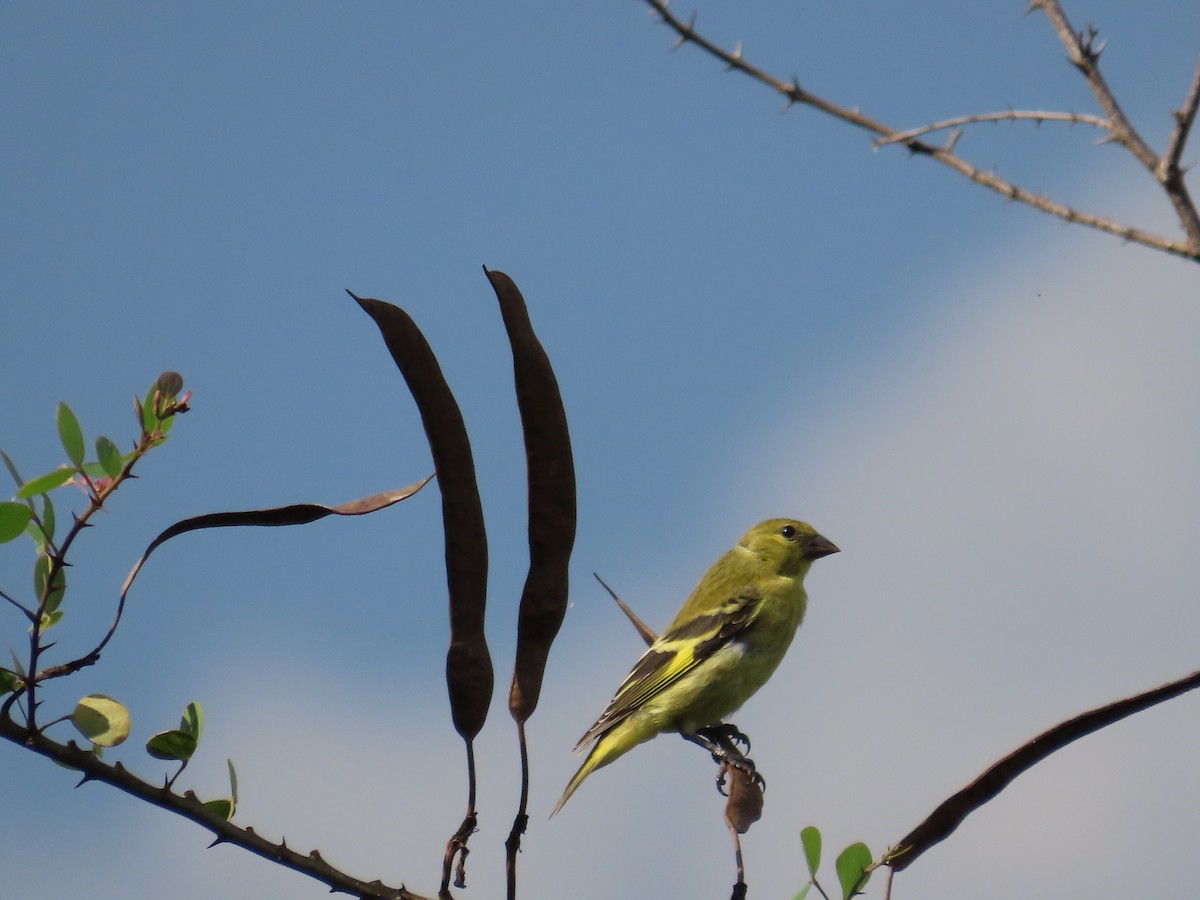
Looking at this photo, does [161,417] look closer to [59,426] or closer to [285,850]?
[59,426]

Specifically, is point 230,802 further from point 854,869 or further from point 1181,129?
point 1181,129

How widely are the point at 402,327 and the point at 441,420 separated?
0.53 ft

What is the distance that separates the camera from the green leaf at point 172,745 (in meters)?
1.91

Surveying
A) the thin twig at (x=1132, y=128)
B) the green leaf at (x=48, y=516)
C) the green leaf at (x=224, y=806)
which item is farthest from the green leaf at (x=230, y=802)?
the thin twig at (x=1132, y=128)

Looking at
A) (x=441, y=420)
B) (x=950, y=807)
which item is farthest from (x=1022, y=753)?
(x=441, y=420)

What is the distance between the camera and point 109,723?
1.79 metres

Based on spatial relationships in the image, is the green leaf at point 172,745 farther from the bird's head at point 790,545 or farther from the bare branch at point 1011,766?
the bird's head at point 790,545

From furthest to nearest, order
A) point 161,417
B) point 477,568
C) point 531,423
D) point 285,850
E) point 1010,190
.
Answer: point 1010,190 < point 161,417 < point 531,423 < point 477,568 < point 285,850

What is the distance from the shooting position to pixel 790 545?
858 cm

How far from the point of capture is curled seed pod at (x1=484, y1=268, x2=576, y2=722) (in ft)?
6.15

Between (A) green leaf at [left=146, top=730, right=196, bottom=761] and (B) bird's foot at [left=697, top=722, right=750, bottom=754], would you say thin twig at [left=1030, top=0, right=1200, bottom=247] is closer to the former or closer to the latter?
(A) green leaf at [left=146, top=730, right=196, bottom=761]

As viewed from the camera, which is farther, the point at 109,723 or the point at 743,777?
the point at 743,777

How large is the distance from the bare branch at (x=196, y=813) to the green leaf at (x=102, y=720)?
8.0 inches

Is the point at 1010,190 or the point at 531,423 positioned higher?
the point at 1010,190
